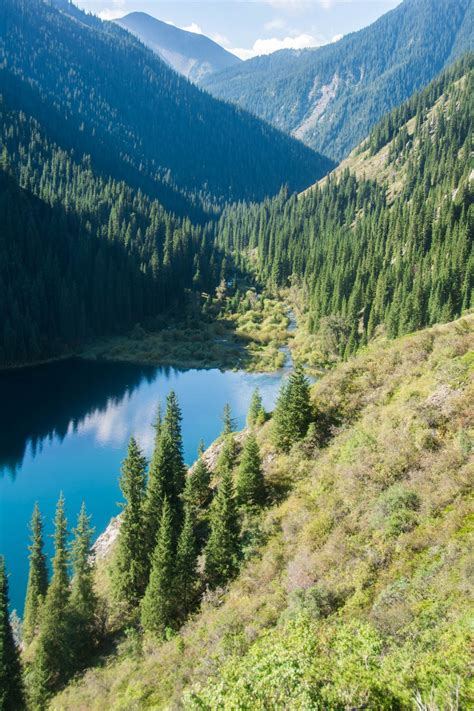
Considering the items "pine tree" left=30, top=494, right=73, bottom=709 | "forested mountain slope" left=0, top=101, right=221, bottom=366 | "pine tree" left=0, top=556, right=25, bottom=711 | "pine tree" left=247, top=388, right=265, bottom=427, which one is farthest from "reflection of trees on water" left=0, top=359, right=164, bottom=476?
"pine tree" left=0, top=556, right=25, bottom=711

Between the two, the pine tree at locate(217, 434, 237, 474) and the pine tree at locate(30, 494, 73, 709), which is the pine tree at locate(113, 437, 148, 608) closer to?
the pine tree at locate(30, 494, 73, 709)

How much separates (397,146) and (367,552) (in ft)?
675

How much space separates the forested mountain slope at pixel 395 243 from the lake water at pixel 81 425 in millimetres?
29122

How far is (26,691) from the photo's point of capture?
28.5 m

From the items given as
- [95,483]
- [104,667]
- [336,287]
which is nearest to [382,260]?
→ [336,287]

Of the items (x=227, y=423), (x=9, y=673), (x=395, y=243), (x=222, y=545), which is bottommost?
(x=9, y=673)

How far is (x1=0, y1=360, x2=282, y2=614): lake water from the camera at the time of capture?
2153 inches

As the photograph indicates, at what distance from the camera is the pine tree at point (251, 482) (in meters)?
29.5

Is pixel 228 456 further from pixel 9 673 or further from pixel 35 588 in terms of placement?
pixel 9 673

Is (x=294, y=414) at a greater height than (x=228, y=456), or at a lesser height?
greater

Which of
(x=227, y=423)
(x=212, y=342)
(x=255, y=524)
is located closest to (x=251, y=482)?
(x=255, y=524)

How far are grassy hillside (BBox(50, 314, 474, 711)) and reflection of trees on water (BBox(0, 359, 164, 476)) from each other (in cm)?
5043

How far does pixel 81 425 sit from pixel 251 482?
58.7 metres

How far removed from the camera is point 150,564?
32.5 metres
